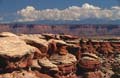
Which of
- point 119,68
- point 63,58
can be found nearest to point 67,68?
point 63,58

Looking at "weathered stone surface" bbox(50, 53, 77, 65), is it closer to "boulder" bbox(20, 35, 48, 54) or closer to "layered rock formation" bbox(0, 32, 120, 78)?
"layered rock formation" bbox(0, 32, 120, 78)

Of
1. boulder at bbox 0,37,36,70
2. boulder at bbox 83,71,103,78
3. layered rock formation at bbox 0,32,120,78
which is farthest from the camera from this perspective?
boulder at bbox 83,71,103,78

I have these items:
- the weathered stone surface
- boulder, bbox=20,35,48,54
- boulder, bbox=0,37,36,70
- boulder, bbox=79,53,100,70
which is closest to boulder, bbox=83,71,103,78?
boulder, bbox=79,53,100,70

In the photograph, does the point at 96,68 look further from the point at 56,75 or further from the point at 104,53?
the point at 104,53

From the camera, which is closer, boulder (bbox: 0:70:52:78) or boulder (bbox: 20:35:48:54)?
boulder (bbox: 0:70:52:78)

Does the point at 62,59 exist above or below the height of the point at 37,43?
below

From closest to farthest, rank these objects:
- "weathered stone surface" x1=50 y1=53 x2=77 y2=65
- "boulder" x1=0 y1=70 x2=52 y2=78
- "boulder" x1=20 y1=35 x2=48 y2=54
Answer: "boulder" x1=0 y1=70 x2=52 y2=78 < "boulder" x1=20 y1=35 x2=48 y2=54 < "weathered stone surface" x1=50 y1=53 x2=77 y2=65

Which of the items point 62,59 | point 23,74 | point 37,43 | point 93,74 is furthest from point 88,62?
point 23,74

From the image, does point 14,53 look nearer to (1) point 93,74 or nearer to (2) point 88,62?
(2) point 88,62

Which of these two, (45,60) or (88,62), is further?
(88,62)

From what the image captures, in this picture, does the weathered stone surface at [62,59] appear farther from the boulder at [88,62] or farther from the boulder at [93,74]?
the boulder at [93,74]

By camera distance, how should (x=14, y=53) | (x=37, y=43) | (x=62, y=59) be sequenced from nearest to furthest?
(x=14, y=53), (x=37, y=43), (x=62, y=59)

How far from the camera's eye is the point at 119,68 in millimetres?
93375

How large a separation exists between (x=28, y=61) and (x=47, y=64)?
21.1ft
